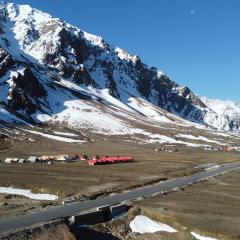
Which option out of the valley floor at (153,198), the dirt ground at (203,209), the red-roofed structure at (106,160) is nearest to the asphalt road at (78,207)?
the valley floor at (153,198)

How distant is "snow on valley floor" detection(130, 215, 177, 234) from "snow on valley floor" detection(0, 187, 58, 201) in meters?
17.5

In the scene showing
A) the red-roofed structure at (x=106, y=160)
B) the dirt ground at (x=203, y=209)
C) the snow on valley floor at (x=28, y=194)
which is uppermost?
the dirt ground at (x=203, y=209)

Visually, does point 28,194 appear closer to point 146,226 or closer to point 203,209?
point 146,226

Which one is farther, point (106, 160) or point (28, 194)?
point (106, 160)

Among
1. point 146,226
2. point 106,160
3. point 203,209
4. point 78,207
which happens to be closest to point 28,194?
point 78,207

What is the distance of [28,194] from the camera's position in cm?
7369

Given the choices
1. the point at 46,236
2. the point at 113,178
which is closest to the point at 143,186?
the point at 113,178

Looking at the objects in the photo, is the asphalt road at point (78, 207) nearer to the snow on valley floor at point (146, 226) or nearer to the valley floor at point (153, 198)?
the valley floor at point (153, 198)

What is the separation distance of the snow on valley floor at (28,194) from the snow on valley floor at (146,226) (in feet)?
57.5

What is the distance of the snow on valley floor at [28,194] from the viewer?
69.9m

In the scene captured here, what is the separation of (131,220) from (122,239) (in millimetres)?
6668

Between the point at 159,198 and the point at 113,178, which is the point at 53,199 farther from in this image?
the point at 113,178

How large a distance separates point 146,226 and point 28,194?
26709mm

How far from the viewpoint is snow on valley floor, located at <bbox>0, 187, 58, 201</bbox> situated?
69938 mm
